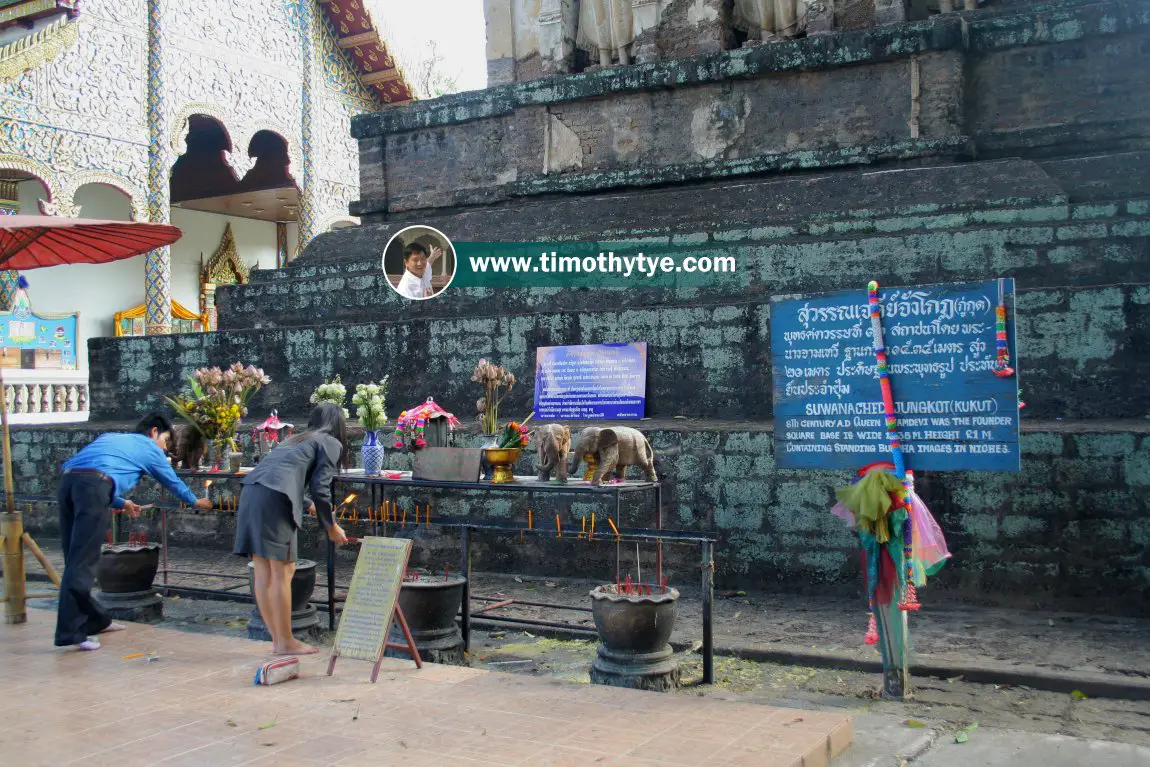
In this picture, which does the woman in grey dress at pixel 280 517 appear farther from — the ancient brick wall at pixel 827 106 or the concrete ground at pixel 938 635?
the ancient brick wall at pixel 827 106

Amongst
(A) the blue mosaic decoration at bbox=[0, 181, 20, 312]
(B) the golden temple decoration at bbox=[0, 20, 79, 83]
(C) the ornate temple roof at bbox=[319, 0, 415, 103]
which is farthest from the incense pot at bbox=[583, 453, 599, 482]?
(C) the ornate temple roof at bbox=[319, 0, 415, 103]

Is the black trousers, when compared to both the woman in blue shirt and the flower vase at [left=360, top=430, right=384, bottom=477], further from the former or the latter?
the flower vase at [left=360, top=430, right=384, bottom=477]

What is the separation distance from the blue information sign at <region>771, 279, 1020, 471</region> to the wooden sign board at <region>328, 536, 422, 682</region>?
211 centimetres

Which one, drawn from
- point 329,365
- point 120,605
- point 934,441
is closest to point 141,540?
point 120,605

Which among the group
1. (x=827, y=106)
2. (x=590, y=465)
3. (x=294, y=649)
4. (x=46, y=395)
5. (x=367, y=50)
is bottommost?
(x=294, y=649)

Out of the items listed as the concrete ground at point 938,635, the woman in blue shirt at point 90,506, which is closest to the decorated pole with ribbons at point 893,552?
the concrete ground at point 938,635

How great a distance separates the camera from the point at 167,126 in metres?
18.0

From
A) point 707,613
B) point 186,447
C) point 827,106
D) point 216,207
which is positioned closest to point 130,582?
point 186,447

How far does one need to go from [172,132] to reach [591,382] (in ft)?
42.1

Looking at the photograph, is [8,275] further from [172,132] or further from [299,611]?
[299,611]

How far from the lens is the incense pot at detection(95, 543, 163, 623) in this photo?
23.4 ft

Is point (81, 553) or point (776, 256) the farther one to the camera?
point (776, 256)

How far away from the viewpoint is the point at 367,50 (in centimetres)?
2217

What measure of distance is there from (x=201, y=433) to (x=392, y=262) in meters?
3.09
